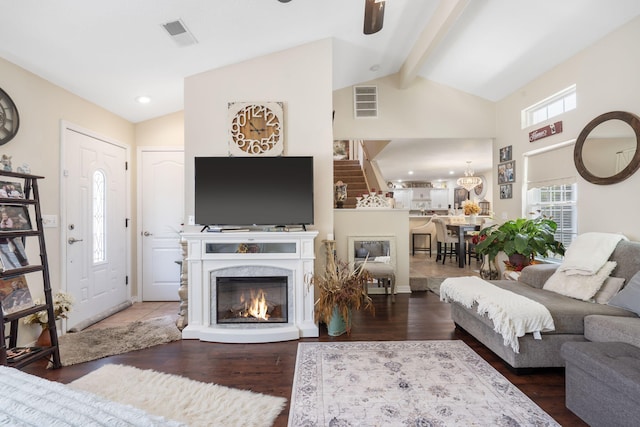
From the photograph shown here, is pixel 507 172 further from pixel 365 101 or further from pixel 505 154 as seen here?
pixel 365 101

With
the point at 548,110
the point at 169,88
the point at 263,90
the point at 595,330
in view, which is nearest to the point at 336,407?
the point at 595,330

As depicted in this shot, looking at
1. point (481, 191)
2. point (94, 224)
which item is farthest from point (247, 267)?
point (481, 191)

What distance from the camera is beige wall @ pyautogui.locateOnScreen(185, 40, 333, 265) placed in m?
3.38

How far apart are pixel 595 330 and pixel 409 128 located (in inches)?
141

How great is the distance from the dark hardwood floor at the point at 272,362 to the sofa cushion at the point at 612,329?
40cm

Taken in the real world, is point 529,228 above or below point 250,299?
above

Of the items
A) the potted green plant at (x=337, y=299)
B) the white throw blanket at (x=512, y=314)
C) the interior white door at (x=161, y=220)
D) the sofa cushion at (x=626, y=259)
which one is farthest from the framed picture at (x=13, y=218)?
the sofa cushion at (x=626, y=259)

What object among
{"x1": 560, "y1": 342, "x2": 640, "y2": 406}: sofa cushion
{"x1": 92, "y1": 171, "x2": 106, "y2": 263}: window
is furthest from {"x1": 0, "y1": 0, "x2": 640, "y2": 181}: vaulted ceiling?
{"x1": 560, "y1": 342, "x2": 640, "y2": 406}: sofa cushion

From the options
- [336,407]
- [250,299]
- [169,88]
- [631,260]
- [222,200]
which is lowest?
[336,407]

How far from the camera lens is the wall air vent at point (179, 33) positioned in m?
2.64

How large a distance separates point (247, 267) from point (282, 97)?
179cm

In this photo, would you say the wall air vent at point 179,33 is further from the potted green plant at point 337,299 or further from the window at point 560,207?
the window at point 560,207

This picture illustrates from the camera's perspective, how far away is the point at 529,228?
12.3ft

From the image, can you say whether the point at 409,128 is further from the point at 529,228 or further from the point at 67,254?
the point at 67,254
